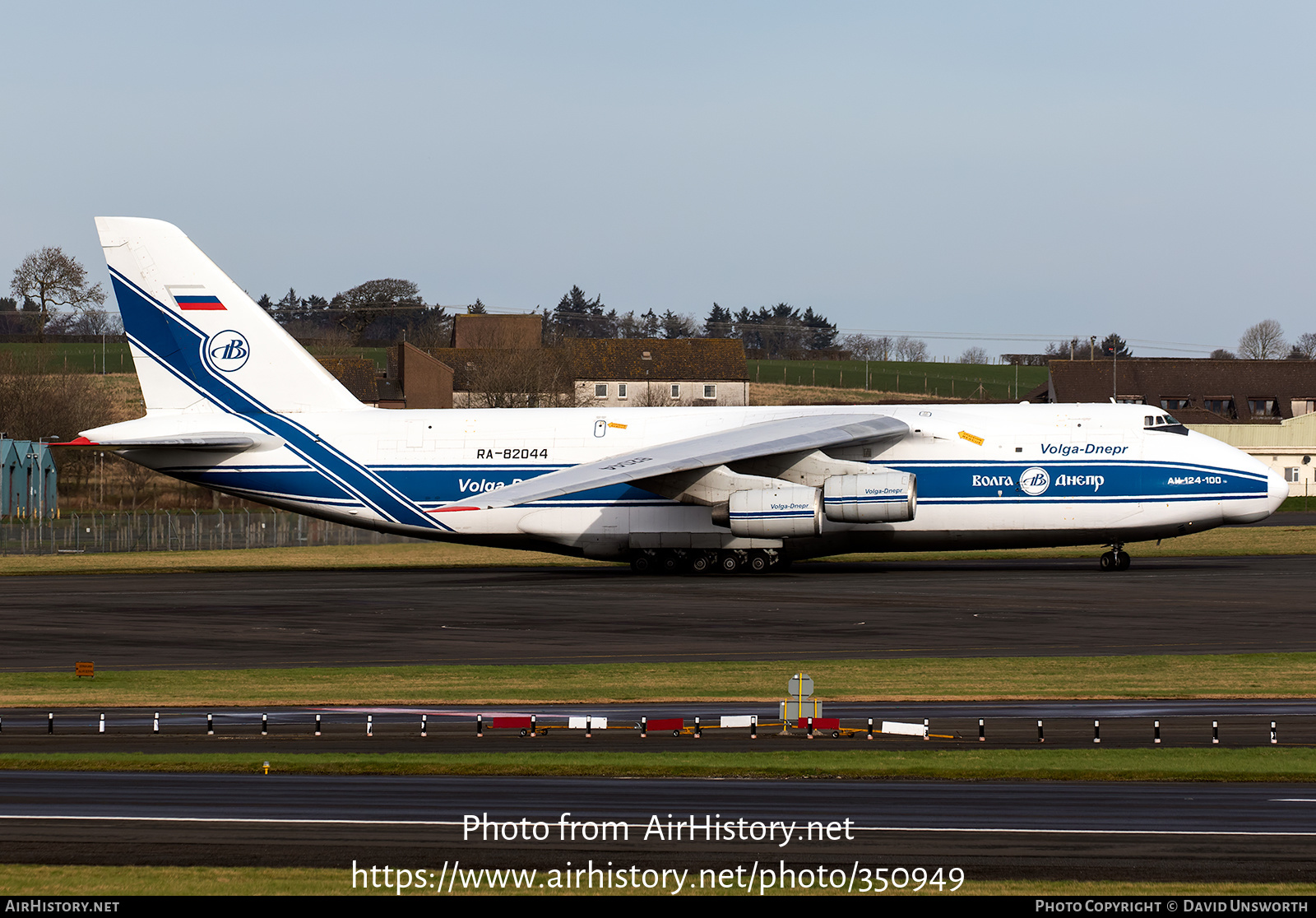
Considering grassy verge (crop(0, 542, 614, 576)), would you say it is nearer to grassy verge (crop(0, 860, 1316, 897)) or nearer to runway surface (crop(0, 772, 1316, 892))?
runway surface (crop(0, 772, 1316, 892))

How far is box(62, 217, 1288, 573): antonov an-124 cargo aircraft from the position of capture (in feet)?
123

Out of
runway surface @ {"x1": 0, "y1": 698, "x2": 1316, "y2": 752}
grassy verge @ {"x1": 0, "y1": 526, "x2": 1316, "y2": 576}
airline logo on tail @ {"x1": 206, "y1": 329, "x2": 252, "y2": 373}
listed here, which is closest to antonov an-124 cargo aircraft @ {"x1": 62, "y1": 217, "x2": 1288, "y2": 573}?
airline logo on tail @ {"x1": 206, "y1": 329, "x2": 252, "y2": 373}

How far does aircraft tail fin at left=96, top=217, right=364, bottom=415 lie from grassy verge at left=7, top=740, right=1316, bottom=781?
87.9ft

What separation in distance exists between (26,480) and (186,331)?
42.7 meters

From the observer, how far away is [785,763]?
46.9ft

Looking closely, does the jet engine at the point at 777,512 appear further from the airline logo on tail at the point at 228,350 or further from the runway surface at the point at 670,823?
the runway surface at the point at 670,823

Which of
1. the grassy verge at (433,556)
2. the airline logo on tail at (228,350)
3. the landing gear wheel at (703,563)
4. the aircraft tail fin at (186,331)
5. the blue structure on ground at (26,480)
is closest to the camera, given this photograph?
the landing gear wheel at (703,563)

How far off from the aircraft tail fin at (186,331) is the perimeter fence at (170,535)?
14752 mm

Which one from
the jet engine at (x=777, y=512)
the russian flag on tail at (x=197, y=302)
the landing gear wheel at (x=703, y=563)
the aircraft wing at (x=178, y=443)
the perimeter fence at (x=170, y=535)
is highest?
the russian flag on tail at (x=197, y=302)

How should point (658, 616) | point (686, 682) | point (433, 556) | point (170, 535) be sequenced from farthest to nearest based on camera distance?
1. point (170, 535)
2. point (433, 556)
3. point (658, 616)
4. point (686, 682)

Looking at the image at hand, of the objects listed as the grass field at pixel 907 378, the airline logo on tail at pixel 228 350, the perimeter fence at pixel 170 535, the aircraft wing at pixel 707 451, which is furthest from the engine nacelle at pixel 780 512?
the grass field at pixel 907 378

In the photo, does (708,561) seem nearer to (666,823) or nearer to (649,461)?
(649,461)

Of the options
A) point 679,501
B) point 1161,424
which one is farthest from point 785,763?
point 1161,424

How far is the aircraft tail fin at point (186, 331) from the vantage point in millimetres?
40844
